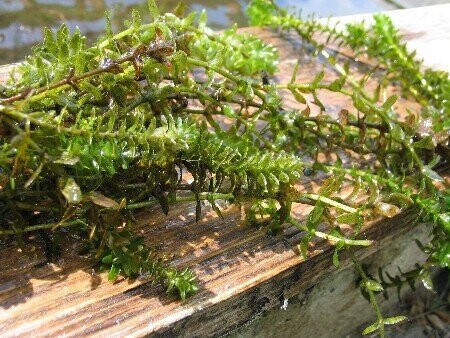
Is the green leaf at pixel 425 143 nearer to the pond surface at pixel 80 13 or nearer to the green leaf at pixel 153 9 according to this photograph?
the green leaf at pixel 153 9

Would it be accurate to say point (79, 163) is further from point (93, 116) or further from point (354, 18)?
point (354, 18)

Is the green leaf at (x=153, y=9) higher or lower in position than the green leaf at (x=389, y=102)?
higher

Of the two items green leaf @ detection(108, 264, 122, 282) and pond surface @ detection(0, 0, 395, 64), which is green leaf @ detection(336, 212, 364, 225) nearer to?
green leaf @ detection(108, 264, 122, 282)

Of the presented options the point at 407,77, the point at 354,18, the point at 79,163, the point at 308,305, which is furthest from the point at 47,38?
the point at 354,18

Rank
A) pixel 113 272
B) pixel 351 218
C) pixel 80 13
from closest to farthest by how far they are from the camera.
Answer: pixel 113 272 → pixel 351 218 → pixel 80 13

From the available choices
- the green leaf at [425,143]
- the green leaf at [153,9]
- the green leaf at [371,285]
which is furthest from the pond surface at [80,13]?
the green leaf at [371,285]

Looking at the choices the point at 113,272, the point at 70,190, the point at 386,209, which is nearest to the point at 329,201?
the point at 386,209

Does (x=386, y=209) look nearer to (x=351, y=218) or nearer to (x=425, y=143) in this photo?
(x=351, y=218)
